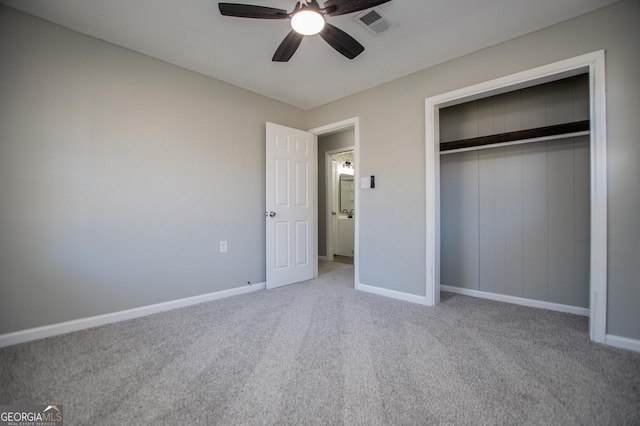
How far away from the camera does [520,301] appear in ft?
9.57

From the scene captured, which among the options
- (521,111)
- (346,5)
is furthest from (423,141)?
(346,5)

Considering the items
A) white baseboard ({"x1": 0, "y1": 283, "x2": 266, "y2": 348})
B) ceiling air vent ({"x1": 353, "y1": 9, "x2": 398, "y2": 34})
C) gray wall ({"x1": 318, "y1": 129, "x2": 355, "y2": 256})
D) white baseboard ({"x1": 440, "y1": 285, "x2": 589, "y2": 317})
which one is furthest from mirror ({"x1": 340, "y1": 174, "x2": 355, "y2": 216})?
ceiling air vent ({"x1": 353, "y1": 9, "x2": 398, "y2": 34})

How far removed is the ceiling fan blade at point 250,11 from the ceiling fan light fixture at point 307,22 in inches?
2.9

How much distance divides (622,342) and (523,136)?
72.1 inches

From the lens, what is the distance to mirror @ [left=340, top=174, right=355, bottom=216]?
6.38 m

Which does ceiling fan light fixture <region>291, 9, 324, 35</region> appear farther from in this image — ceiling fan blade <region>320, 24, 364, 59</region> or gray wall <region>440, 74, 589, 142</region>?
gray wall <region>440, 74, 589, 142</region>

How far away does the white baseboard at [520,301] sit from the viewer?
263 cm

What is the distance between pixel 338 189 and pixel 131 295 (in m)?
4.52

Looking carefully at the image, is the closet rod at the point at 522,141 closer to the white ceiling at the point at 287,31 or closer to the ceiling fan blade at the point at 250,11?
A: the white ceiling at the point at 287,31

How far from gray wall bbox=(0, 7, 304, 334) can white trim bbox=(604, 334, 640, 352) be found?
10.8 feet

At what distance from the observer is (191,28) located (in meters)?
2.26

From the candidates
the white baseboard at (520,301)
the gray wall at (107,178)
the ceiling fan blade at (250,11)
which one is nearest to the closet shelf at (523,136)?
the white baseboard at (520,301)

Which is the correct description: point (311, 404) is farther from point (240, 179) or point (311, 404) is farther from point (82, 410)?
point (240, 179)

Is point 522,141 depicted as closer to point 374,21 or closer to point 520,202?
point 520,202
